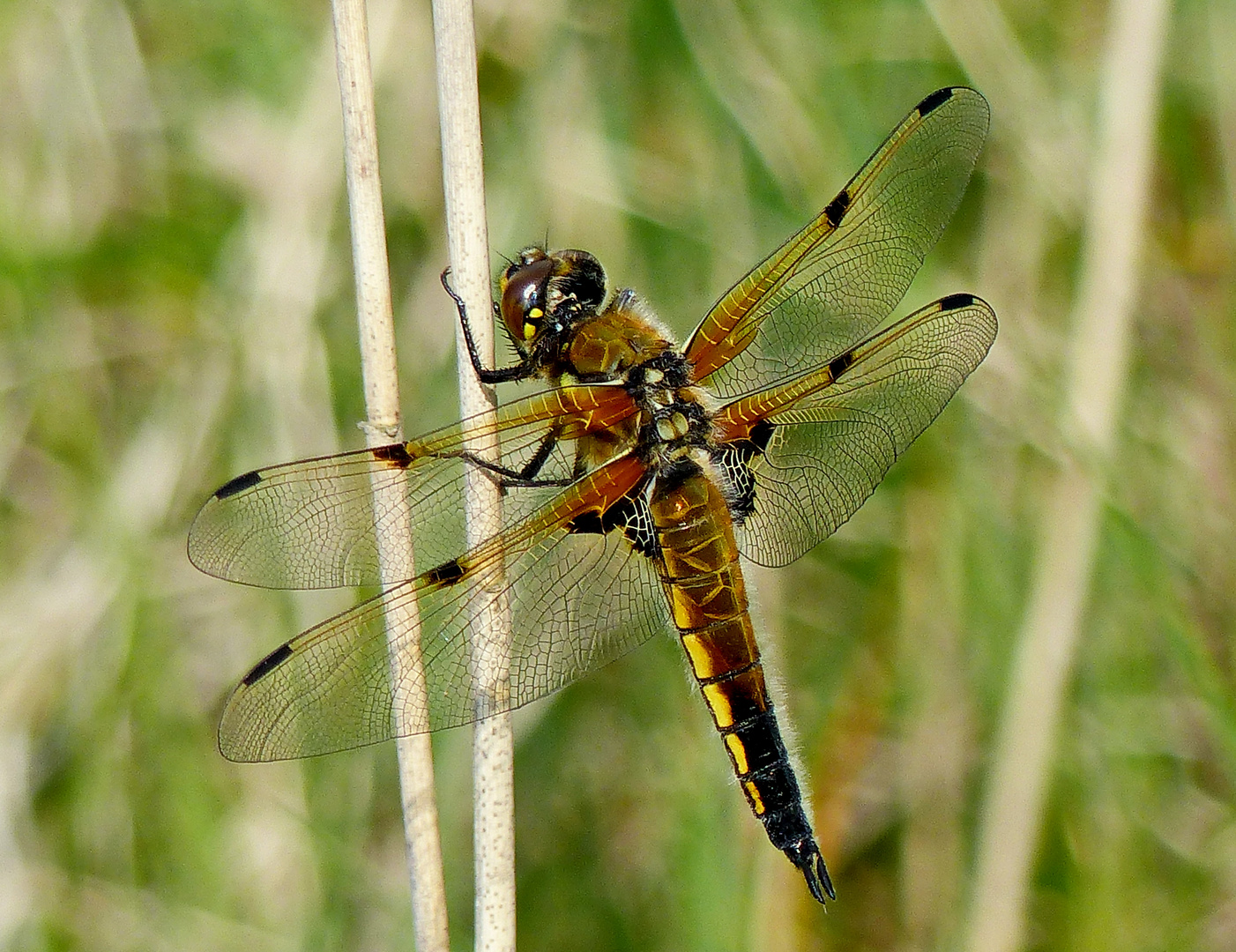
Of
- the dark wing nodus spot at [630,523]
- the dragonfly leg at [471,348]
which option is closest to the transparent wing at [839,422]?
the dark wing nodus spot at [630,523]

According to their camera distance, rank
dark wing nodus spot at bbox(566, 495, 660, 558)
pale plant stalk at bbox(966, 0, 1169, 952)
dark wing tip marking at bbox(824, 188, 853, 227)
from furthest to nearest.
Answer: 1. pale plant stalk at bbox(966, 0, 1169, 952)
2. dark wing tip marking at bbox(824, 188, 853, 227)
3. dark wing nodus spot at bbox(566, 495, 660, 558)

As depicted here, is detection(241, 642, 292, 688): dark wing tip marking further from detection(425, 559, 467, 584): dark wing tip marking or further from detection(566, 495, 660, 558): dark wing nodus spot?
detection(566, 495, 660, 558): dark wing nodus spot

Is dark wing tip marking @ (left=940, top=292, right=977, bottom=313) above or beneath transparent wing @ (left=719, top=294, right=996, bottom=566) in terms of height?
above

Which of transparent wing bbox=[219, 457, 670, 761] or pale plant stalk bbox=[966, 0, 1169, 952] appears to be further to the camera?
pale plant stalk bbox=[966, 0, 1169, 952]

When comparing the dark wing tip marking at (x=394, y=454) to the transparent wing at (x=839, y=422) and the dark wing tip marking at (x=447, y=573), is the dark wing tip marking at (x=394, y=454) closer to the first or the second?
the dark wing tip marking at (x=447, y=573)

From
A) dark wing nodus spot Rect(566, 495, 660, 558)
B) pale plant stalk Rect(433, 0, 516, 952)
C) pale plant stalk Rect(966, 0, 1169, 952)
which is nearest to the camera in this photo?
pale plant stalk Rect(433, 0, 516, 952)

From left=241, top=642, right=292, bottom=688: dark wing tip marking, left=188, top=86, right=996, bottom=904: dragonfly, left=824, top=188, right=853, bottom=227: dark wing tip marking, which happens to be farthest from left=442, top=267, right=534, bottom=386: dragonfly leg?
left=824, top=188, right=853, bottom=227: dark wing tip marking

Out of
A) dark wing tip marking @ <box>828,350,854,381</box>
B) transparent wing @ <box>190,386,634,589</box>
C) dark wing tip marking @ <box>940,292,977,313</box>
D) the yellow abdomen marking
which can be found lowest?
the yellow abdomen marking
